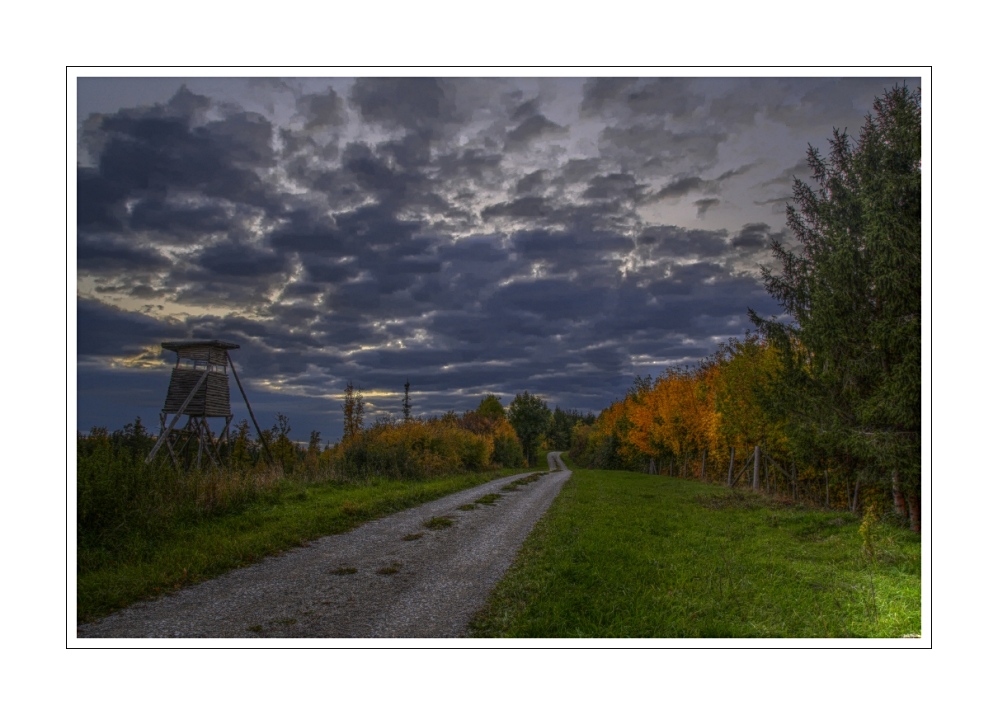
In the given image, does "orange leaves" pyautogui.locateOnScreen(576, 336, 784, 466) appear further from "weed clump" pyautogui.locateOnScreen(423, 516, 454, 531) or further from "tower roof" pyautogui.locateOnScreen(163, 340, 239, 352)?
"tower roof" pyautogui.locateOnScreen(163, 340, 239, 352)

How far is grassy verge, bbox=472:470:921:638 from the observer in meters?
6.23

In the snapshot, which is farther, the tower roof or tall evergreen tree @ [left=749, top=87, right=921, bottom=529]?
the tower roof

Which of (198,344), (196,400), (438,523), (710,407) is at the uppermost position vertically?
(198,344)

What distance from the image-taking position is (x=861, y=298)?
8859 millimetres

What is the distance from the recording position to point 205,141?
811 cm

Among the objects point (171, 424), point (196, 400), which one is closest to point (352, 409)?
point (196, 400)

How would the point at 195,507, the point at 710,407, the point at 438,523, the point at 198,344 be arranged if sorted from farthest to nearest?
the point at 710,407 < the point at 438,523 < the point at 195,507 < the point at 198,344

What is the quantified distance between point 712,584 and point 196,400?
11147 mm

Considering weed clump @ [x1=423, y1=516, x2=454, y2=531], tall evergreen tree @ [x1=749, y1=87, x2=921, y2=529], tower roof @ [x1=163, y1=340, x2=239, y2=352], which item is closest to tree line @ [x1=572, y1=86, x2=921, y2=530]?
tall evergreen tree @ [x1=749, y1=87, x2=921, y2=529]

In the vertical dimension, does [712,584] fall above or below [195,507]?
below

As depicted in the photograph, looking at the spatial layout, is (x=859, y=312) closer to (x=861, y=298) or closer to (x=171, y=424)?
(x=861, y=298)

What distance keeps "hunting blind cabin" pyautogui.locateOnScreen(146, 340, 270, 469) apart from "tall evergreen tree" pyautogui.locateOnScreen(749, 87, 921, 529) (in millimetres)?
9952
